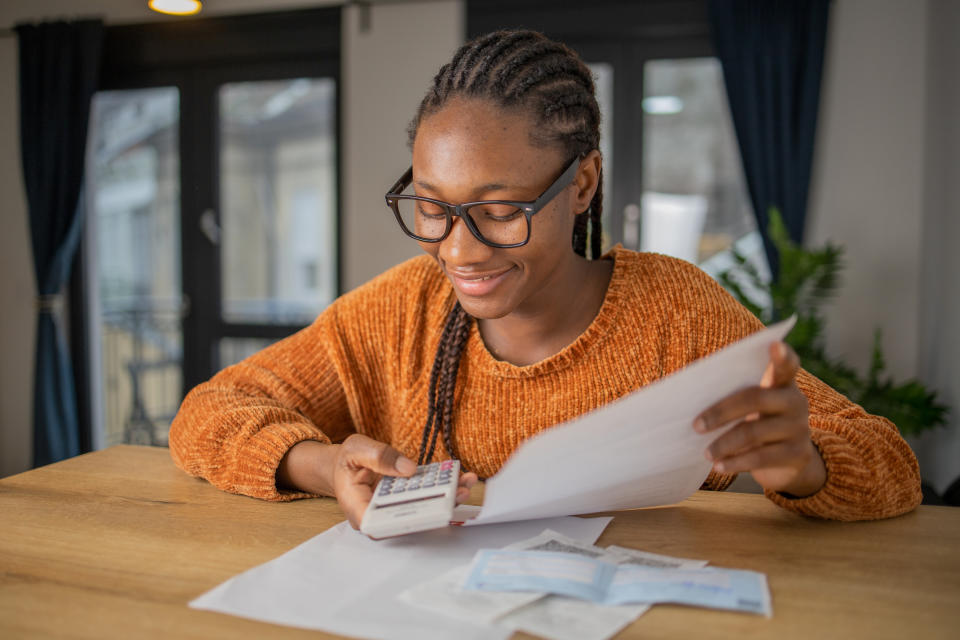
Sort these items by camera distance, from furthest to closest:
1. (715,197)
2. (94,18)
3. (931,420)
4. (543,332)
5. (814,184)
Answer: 1. (94,18)
2. (715,197)
3. (814,184)
4. (931,420)
5. (543,332)

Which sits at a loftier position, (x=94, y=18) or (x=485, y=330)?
(x=94, y=18)

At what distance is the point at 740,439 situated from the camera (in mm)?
756

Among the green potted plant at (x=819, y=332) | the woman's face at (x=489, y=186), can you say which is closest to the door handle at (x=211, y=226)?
the green potted plant at (x=819, y=332)

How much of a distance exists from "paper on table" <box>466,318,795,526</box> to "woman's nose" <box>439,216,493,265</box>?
14.5 inches

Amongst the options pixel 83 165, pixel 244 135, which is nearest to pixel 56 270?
pixel 83 165

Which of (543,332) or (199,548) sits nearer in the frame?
(199,548)

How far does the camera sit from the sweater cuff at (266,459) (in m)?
0.98

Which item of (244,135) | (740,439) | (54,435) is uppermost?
(244,135)

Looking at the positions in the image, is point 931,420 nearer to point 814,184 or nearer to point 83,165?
point 814,184

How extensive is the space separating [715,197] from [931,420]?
57.6 inches

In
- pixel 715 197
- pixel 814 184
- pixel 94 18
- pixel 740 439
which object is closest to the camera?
pixel 740 439

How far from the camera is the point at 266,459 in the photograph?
1.00m

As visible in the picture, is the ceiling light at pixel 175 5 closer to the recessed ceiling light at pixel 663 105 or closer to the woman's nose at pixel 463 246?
the woman's nose at pixel 463 246

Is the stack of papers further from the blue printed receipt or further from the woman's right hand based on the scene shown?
the woman's right hand
